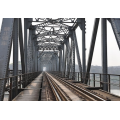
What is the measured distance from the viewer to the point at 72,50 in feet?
71.4

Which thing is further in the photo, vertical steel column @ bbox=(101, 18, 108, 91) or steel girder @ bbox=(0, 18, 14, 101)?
vertical steel column @ bbox=(101, 18, 108, 91)

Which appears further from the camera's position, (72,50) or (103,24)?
(72,50)

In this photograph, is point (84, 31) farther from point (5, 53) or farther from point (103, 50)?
point (5, 53)

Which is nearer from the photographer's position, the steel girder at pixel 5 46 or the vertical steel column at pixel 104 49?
the steel girder at pixel 5 46

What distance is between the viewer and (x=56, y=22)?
21719 millimetres

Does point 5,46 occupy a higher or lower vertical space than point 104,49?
lower

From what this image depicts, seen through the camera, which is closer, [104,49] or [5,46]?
[5,46]

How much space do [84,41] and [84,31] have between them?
1143mm

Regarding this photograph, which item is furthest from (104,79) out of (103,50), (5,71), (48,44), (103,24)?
(48,44)

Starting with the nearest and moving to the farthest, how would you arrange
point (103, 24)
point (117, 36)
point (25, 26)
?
point (117, 36)
point (103, 24)
point (25, 26)

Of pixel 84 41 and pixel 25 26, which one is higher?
pixel 25 26

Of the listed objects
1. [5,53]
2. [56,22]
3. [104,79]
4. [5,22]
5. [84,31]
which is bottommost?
[104,79]

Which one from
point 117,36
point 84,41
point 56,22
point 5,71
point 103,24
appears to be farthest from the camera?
point 56,22

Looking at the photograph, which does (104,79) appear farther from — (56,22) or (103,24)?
(56,22)
